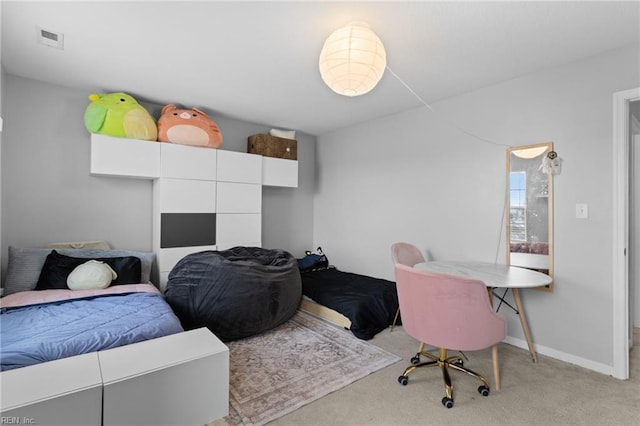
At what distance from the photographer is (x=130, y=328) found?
1891mm

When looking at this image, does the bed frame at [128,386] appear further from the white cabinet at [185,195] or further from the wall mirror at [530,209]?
the wall mirror at [530,209]

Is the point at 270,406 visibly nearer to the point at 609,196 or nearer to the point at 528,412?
the point at 528,412

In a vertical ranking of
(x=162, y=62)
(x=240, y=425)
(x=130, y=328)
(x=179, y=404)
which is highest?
(x=162, y=62)

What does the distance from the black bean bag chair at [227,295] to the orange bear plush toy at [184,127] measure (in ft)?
4.25

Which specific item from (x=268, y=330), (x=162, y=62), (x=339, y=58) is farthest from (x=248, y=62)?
(x=268, y=330)

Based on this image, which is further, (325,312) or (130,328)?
(325,312)

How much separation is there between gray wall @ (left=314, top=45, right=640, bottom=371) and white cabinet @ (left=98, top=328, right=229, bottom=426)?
8.34 feet

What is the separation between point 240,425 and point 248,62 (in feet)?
8.30

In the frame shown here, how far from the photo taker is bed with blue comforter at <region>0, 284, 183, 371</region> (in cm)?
161

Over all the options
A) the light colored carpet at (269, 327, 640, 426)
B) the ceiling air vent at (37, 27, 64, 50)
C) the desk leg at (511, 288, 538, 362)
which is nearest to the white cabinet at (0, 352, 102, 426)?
the light colored carpet at (269, 327, 640, 426)

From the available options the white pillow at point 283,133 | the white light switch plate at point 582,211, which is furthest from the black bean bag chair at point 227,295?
the white light switch plate at point 582,211

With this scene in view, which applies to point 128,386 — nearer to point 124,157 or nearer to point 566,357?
point 124,157

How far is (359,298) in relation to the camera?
3104mm

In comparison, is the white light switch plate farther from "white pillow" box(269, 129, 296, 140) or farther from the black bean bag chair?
"white pillow" box(269, 129, 296, 140)
